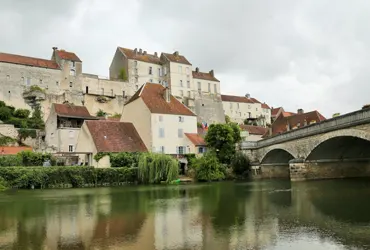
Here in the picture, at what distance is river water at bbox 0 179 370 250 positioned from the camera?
9.35 meters

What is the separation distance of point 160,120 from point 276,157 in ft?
42.6

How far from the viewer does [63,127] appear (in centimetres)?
4372

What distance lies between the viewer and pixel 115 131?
38250 millimetres

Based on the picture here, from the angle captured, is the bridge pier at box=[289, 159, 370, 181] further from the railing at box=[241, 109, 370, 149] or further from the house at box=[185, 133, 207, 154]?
the house at box=[185, 133, 207, 154]

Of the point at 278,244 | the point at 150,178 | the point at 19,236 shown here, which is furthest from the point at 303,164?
the point at 19,236

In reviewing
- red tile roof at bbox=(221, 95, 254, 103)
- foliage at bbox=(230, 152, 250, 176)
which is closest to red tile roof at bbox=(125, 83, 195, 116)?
foliage at bbox=(230, 152, 250, 176)

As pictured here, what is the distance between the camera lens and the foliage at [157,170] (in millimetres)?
32469

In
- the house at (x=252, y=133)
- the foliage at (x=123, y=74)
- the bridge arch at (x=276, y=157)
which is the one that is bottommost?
the bridge arch at (x=276, y=157)

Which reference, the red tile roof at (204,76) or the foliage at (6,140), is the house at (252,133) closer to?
the red tile roof at (204,76)

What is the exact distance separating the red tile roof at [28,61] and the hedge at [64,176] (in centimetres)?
3441

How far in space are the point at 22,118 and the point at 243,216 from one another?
4920 centimetres

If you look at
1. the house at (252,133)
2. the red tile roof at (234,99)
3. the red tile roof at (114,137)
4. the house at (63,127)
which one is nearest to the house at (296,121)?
the house at (252,133)

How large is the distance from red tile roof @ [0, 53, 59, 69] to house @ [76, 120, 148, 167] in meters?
27.7

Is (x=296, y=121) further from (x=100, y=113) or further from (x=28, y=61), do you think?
(x=28, y=61)
